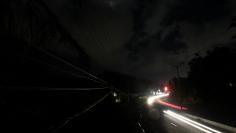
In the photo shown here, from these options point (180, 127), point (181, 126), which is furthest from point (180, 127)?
point (181, 126)

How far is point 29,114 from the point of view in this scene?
7562mm

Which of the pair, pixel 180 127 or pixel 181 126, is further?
pixel 181 126

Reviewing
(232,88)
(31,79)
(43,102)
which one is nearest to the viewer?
(43,102)

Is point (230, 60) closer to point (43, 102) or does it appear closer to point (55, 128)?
point (43, 102)

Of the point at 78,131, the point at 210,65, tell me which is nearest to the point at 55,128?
the point at 78,131

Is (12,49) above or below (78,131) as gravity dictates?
above

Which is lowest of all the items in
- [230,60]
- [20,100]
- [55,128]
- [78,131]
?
[78,131]

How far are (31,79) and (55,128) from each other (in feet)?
25.1

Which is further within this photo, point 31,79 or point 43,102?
point 31,79

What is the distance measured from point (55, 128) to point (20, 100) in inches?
169

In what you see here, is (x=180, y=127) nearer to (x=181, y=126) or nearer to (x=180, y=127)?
(x=180, y=127)

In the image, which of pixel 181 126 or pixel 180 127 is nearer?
pixel 180 127

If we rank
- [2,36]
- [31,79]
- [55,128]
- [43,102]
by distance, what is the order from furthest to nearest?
[31,79]
[43,102]
[55,128]
[2,36]

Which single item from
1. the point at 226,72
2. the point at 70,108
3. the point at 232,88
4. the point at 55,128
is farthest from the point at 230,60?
the point at 55,128
